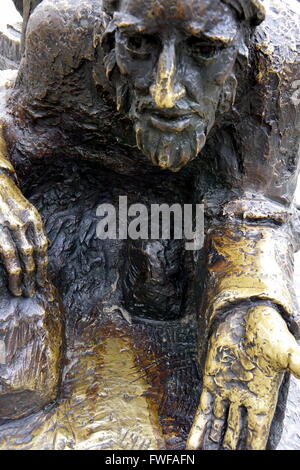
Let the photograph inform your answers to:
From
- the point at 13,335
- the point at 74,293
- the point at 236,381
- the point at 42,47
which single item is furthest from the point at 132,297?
the point at 42,47

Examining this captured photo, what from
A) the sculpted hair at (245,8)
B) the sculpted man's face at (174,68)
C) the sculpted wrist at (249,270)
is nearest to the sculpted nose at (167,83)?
the sculpted man's face at (174,68)

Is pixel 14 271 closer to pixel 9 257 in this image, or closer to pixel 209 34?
pixel 9 257

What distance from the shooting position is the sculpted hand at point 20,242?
1230 mm

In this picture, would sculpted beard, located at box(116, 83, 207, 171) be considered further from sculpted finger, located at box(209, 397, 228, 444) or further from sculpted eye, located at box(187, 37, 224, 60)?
sculpted finger, located at box(209, 397, 228, 444)

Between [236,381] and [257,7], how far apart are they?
2.31 feet

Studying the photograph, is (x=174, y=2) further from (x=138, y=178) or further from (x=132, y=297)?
(x=132, y=297)

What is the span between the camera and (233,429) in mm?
1101

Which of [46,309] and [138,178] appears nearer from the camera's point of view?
[46,309]

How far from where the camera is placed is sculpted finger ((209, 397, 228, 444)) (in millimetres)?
1115

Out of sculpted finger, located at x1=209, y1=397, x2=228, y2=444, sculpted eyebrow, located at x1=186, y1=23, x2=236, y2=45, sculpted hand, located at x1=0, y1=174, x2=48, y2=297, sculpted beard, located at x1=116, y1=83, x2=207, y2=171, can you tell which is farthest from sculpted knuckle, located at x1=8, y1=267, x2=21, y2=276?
sculpted eyebrow, located at x1=186, y1=23, x2=236, y2=45

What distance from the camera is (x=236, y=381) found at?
1.12 meters

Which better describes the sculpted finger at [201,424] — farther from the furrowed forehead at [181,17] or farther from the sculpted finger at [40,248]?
the furrowed forehead at [181,17]
